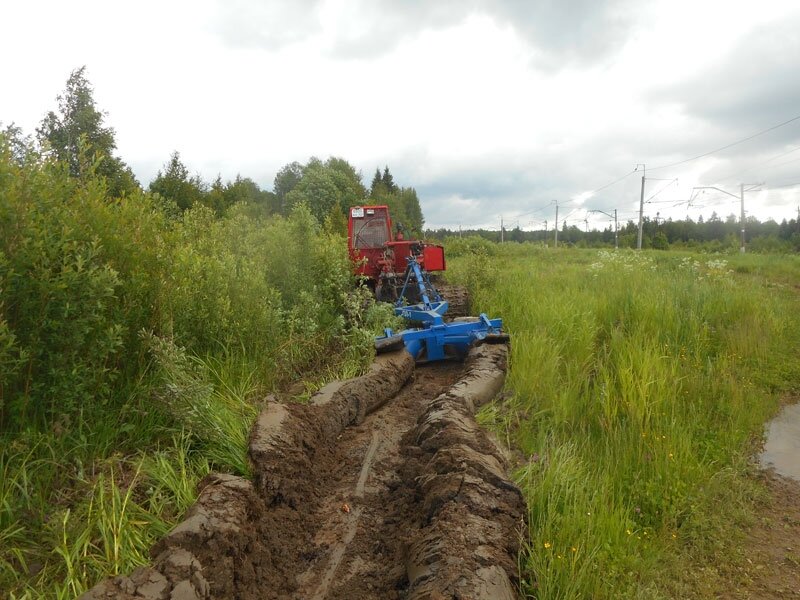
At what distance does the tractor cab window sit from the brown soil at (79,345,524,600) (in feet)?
23.3

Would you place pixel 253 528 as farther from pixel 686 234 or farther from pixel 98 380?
pixel 686 234

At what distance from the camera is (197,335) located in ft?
15.8

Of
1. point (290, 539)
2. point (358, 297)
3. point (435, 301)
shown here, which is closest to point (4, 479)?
point (290, 539)

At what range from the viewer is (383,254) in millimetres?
10711

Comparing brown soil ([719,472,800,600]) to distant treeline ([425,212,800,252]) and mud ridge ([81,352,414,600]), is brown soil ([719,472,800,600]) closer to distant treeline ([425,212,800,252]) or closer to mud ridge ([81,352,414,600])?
mud ridge ([81,352,414,600])

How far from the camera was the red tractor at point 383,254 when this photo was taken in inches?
392

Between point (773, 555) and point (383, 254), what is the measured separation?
8.19 meters

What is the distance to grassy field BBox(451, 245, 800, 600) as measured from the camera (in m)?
2.99

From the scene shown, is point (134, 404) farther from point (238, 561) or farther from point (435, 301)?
point (435, 301)

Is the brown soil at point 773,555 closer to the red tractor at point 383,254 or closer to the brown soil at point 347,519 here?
the brown soil at point 347,519

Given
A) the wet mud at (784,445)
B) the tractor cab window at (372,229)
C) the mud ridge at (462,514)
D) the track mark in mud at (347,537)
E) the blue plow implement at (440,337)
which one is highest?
the tractor cab window at (372,229)

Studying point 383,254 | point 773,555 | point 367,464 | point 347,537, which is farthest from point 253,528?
point 383,254

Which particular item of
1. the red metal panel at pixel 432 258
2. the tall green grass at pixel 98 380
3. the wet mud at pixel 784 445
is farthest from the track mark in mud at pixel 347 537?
the red metal panel at pixel 432 258

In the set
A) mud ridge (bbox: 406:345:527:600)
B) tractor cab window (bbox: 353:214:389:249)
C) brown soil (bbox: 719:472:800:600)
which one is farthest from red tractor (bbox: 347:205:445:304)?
brown soil (bbox: 719:472:800:600)
